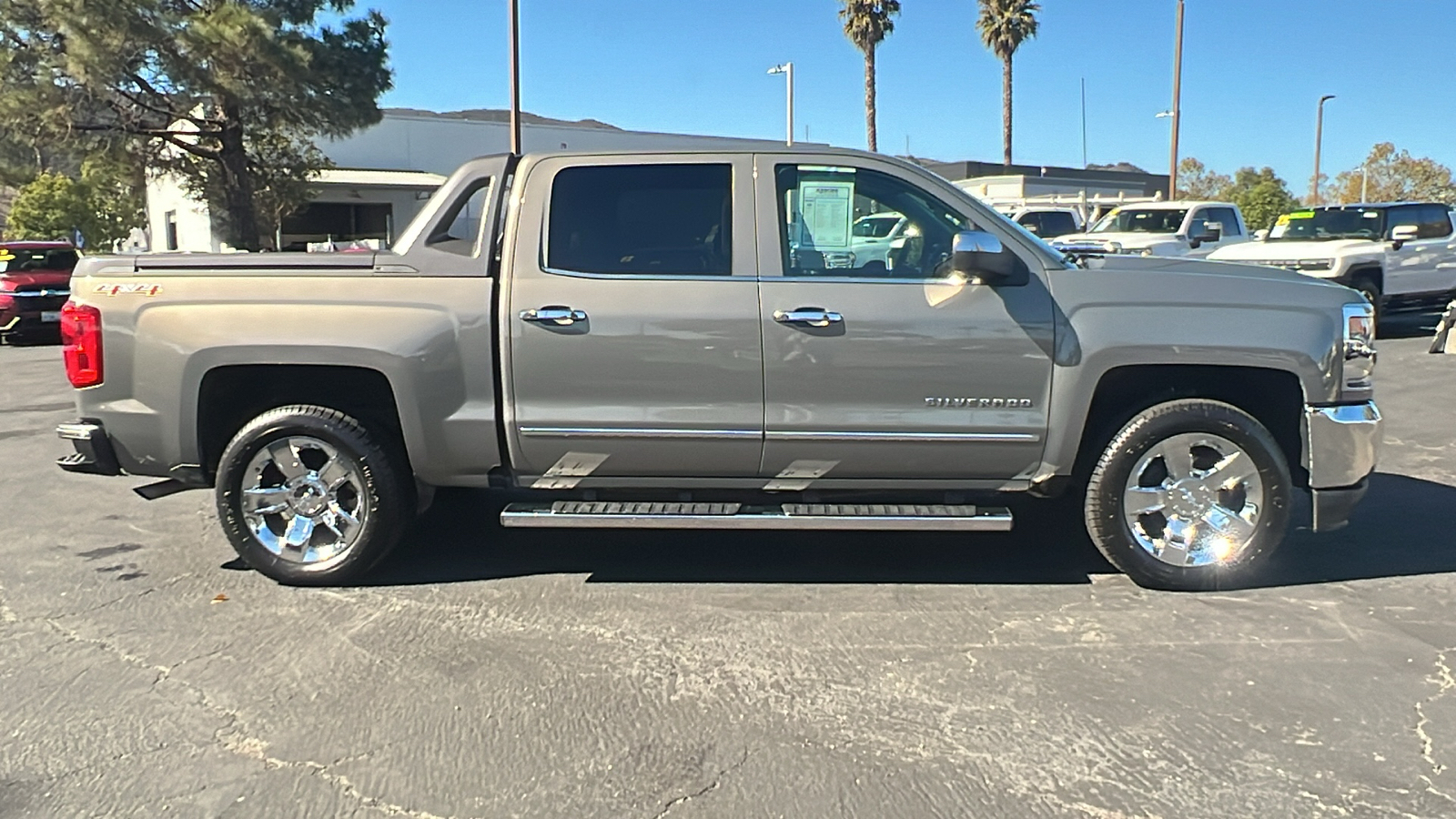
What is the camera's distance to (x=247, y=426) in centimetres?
468

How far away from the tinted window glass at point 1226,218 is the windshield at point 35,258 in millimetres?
18154

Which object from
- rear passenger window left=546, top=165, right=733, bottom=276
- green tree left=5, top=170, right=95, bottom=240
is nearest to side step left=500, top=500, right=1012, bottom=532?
rear passenger window left=546, top=165, right=733, bottom=276

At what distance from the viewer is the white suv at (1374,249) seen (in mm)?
13992

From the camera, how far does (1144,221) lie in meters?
17.3

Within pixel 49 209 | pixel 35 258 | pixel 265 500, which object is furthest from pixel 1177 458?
pixel 49 209

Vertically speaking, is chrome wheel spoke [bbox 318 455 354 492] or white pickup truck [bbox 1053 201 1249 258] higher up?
white pickup truck [bbox 1053 201 1249 258]


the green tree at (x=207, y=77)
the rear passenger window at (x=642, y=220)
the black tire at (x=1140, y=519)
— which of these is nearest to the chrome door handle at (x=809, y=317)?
the rear passenger window at (x=642, y=220)

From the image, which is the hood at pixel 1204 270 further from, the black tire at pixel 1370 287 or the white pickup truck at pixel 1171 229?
the white pickup truck at pixel 1171 229

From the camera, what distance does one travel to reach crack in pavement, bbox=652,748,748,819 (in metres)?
2.98

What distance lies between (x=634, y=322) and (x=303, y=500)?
1.71 m

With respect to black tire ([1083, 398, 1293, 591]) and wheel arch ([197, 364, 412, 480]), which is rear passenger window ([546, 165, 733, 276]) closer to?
wheel arch ([197, 364, 412, 480])

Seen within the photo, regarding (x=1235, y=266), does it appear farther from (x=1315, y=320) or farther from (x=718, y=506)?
(x=718, y=506)

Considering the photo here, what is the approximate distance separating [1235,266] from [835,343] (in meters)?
1.82

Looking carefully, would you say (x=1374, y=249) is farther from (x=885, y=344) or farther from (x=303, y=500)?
(x=303, y=500)
